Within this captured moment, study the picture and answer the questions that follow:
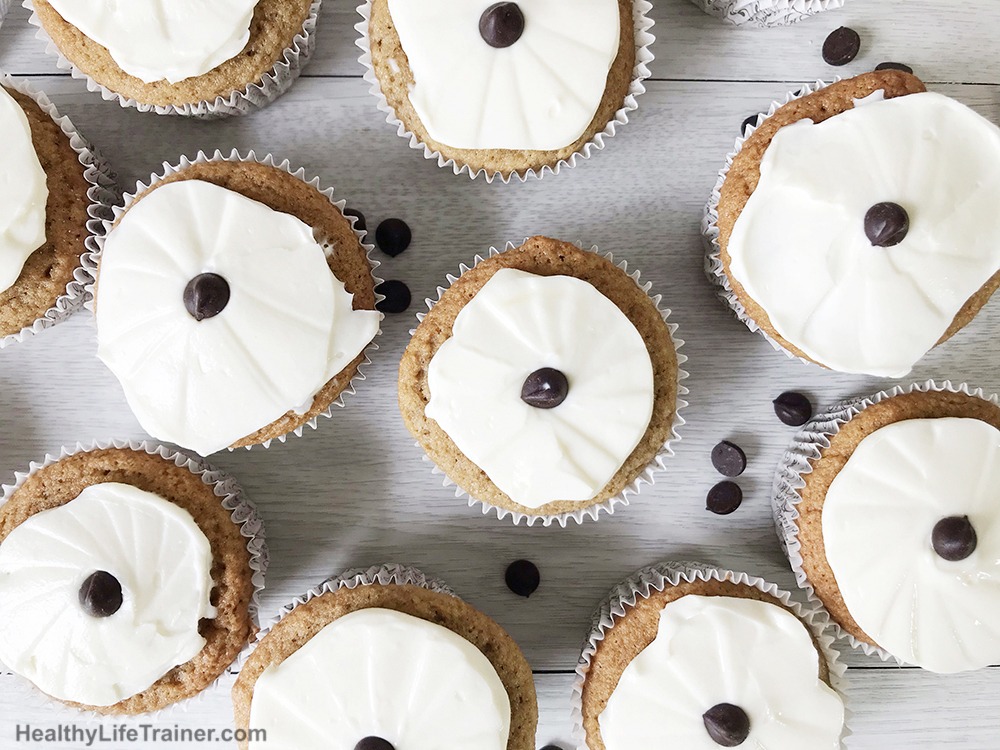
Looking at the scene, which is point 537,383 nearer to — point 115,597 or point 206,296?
point 206,296

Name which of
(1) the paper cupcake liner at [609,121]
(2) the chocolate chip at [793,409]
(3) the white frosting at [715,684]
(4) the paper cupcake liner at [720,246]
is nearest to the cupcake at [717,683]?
(3) the white frosting at [715,684]

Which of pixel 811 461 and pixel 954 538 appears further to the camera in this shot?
pixel 811 461

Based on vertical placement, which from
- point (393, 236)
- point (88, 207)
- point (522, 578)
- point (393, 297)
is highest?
point (88, 207)

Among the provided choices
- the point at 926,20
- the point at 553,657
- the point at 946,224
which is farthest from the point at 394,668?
the point at 926,20

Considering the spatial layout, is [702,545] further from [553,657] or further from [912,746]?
[912,746]

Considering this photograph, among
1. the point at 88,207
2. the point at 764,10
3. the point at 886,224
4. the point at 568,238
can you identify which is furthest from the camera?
the point at 568,238

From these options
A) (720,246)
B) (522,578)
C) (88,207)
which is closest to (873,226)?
(720,246)
